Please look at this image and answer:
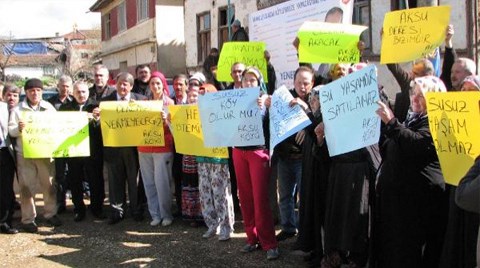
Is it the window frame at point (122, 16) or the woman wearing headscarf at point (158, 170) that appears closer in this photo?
the woman wearing headscarf at point (158, 170)

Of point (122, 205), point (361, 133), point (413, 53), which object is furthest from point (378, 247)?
point (122, 205)

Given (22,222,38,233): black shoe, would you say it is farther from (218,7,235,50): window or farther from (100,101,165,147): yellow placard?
(218,7,235,50): window

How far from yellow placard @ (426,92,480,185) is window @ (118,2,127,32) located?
2607 cm

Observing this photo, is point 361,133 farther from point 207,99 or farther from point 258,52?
point 258,52

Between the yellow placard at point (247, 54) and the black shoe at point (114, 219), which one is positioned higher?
the yellow placard at point (247, 54)

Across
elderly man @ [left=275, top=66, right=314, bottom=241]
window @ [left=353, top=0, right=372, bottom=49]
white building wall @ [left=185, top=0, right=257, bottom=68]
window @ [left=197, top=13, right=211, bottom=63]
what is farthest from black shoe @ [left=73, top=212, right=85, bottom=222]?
window @ [left=197, top=13, right=211, bottom=63]

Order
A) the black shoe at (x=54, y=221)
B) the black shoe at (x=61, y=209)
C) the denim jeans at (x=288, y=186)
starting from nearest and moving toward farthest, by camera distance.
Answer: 1. the denim jeans at (x=288, y=186)
2. the black shoe at (x=54, y=221)
3. the black shoe at (x=61, y=209)

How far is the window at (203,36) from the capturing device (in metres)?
19.1

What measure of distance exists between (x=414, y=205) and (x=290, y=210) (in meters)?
2.07

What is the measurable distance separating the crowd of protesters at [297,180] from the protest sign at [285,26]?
1931 millimetres

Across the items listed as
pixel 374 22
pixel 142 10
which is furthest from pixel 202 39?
pixel 374 22

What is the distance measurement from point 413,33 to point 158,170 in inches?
139

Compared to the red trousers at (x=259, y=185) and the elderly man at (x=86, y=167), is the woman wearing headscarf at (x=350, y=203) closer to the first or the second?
the red trousers at (x=259, y=185)

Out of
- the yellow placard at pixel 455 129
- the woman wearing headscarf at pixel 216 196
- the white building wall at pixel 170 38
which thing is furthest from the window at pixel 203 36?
the yellow placard at pixel 455 129
